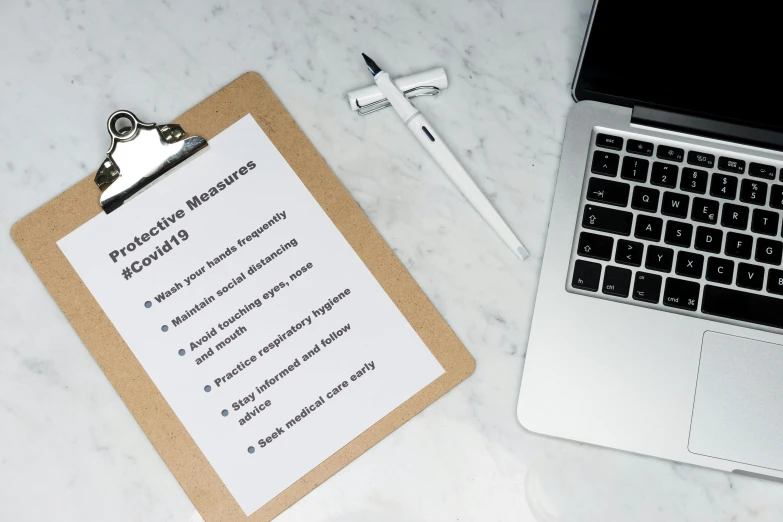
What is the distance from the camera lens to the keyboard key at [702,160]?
555 millimetres

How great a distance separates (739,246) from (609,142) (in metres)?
0.13

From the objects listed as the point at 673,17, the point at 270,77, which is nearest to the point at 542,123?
the point at 673,17

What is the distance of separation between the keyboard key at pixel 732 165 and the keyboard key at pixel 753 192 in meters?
0.01

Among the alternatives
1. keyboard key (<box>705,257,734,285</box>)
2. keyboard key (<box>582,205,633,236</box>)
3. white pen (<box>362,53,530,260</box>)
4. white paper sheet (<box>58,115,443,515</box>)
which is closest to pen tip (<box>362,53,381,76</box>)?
white pen (<box>362,53,530,260</box>)

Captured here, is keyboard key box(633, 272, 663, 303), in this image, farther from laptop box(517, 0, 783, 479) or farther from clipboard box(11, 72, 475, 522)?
clipboard box(11, 72, 475, 522)

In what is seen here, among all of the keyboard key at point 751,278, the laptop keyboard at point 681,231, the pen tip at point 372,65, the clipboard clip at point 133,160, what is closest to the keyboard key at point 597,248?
the laptop keyboard at point 681,231

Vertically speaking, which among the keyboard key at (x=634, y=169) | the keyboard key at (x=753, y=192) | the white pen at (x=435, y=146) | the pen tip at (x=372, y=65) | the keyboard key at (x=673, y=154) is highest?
the pen tip at (x=372, y=65)

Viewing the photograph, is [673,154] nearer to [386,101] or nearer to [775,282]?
[775,282]

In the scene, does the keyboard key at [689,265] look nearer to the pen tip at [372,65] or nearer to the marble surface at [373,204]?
the marble surface at [373,204]

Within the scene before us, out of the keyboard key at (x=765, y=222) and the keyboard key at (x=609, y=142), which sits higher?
the keyboard key at (x=609, y=142)

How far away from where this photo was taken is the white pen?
22.5 inches

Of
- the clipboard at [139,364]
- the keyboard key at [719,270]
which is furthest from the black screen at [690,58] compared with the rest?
the clipboard at [139,364]

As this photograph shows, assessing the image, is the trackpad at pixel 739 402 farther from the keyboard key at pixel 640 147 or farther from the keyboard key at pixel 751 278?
the keyboard key at pixel 640 147

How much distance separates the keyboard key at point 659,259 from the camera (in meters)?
0.54
